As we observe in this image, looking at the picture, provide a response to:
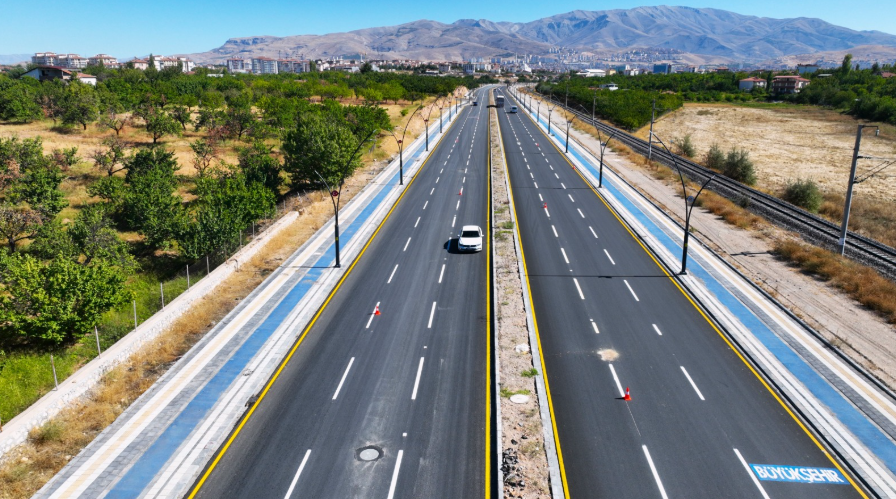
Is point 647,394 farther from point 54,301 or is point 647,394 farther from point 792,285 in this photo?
point 54,301

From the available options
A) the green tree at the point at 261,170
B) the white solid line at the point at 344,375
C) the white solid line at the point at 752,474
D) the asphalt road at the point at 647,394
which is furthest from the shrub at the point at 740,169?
the white solid line at the point at 344,375

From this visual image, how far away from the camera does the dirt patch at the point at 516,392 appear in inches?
603

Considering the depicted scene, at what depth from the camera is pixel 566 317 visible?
84.5 feet

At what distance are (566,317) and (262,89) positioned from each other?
10899 cm

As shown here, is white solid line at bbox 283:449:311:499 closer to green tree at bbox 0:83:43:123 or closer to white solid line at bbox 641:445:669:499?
white solid line at bbox 641:445:669:499

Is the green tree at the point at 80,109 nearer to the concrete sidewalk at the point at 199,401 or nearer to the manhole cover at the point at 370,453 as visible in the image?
the concrete sidewalk at the point at 199,401

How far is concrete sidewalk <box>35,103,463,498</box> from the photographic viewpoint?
1530 centimetres

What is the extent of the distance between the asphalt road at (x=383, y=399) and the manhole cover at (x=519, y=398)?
1.06 meters

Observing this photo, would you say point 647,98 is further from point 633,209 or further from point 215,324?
point 215,324

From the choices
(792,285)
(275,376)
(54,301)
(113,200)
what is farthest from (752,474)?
(113,200)

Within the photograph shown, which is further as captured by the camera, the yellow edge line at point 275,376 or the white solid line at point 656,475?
the yellow edge line at point 275,376

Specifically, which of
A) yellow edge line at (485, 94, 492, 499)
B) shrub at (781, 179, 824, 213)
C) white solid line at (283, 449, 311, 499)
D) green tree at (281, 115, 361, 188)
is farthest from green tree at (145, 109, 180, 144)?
shrub at (781, 179, 824, 213)

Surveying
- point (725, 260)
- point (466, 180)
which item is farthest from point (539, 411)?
point (466, 180)

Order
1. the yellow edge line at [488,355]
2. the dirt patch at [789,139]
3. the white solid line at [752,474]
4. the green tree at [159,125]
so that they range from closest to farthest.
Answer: the white solid line at [752,474] → the yellow edge line at [488,355] → the green tree at [159,125] → the dirt patch at [789,139]
